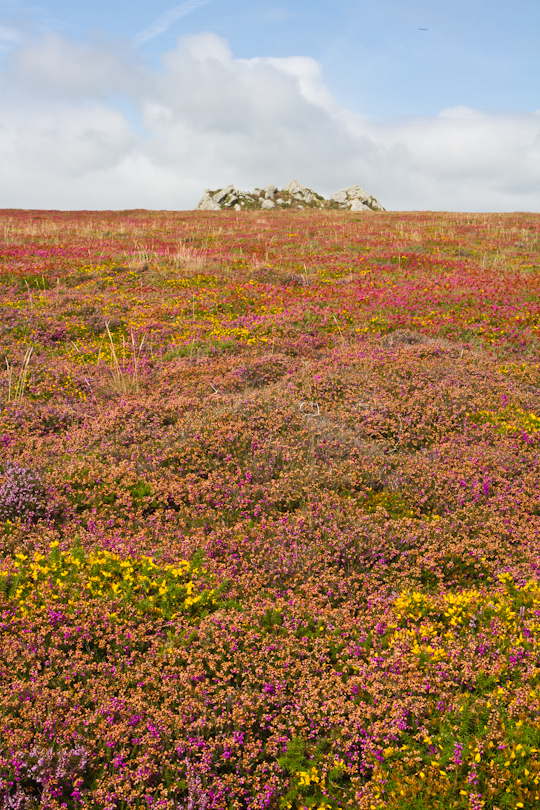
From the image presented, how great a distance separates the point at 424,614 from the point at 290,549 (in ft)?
4.74

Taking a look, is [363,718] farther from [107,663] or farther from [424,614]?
[107,663]

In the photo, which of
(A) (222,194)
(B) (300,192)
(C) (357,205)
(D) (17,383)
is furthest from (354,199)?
(D) (17,383)

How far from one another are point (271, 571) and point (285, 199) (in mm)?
62363

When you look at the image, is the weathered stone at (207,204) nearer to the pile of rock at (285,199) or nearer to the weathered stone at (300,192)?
the pile of rock at (285,199)

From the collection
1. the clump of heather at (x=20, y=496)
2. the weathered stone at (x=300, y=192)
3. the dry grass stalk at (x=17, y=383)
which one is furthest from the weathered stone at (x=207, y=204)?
the clump of heather at (x=20, y=496)

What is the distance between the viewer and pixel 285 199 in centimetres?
6000

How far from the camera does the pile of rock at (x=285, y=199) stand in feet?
187

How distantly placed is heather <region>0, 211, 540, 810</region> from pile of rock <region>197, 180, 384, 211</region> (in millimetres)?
50715

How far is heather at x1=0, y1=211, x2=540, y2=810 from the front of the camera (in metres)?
2.95

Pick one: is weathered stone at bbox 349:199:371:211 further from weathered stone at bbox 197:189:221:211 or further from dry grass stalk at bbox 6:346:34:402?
dry grass stalk at bbox 6:346:34:402

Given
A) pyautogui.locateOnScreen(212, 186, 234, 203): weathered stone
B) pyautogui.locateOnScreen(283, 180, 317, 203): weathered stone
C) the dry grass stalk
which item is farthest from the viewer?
pyautogui.locateOnScreen(283, 180, 317, 203): weathered stone

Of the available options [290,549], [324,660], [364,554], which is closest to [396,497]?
[364,554]

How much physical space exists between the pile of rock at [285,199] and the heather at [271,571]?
166ft

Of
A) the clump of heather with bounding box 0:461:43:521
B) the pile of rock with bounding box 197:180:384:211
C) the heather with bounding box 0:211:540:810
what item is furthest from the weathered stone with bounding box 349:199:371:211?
the clump of heather with bounding box 0:461:43:521
